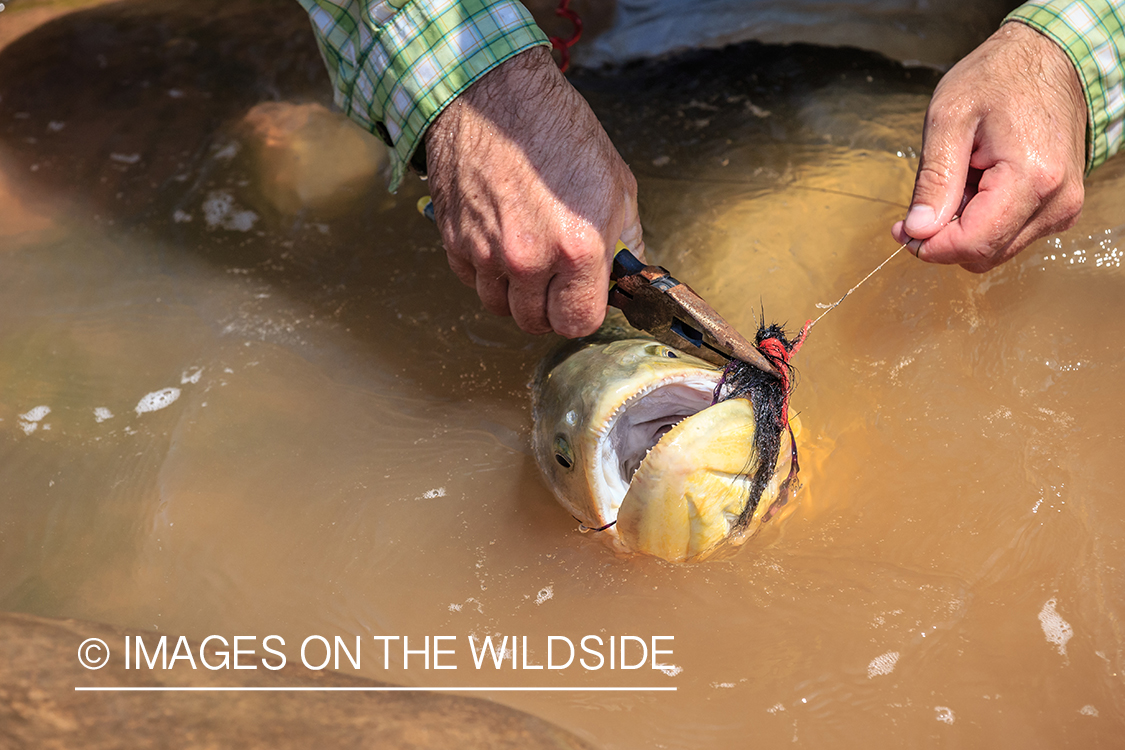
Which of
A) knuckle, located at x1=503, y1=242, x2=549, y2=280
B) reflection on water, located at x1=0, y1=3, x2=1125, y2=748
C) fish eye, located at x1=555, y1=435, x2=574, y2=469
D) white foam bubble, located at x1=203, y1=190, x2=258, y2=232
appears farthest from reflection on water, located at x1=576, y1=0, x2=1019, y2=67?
fish eye, located at x1=555, y1=435, x2=574, y2=469

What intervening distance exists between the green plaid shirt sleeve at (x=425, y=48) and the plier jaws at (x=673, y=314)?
2.09ft

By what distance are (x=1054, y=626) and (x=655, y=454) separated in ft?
3.75

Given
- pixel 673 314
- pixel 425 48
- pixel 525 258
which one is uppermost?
pixel 425 48

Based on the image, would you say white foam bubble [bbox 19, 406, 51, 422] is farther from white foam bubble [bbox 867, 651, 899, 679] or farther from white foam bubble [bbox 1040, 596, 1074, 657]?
white foam bubble [bbox 1040, 596, 1074, 657]

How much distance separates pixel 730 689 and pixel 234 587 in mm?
1445

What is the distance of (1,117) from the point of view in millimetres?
3674

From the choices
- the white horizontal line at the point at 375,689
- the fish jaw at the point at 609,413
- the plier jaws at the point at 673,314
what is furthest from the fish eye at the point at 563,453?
the white horizontal line at the point at 375,689

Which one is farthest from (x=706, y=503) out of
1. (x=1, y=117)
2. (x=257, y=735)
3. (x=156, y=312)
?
(x=1, y=117)

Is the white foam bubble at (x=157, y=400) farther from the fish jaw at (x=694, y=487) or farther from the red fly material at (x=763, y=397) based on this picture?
the red fly material at (x=763, y=397)

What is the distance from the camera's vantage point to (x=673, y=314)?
79.3 inches

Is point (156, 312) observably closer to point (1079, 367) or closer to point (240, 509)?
point (240, 509)

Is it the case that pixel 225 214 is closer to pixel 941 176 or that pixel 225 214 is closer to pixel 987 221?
pixel 941 176

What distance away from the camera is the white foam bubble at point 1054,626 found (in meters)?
2.00

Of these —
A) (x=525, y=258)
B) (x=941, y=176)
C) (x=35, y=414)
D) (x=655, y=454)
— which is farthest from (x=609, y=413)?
(x=35, y=414)
